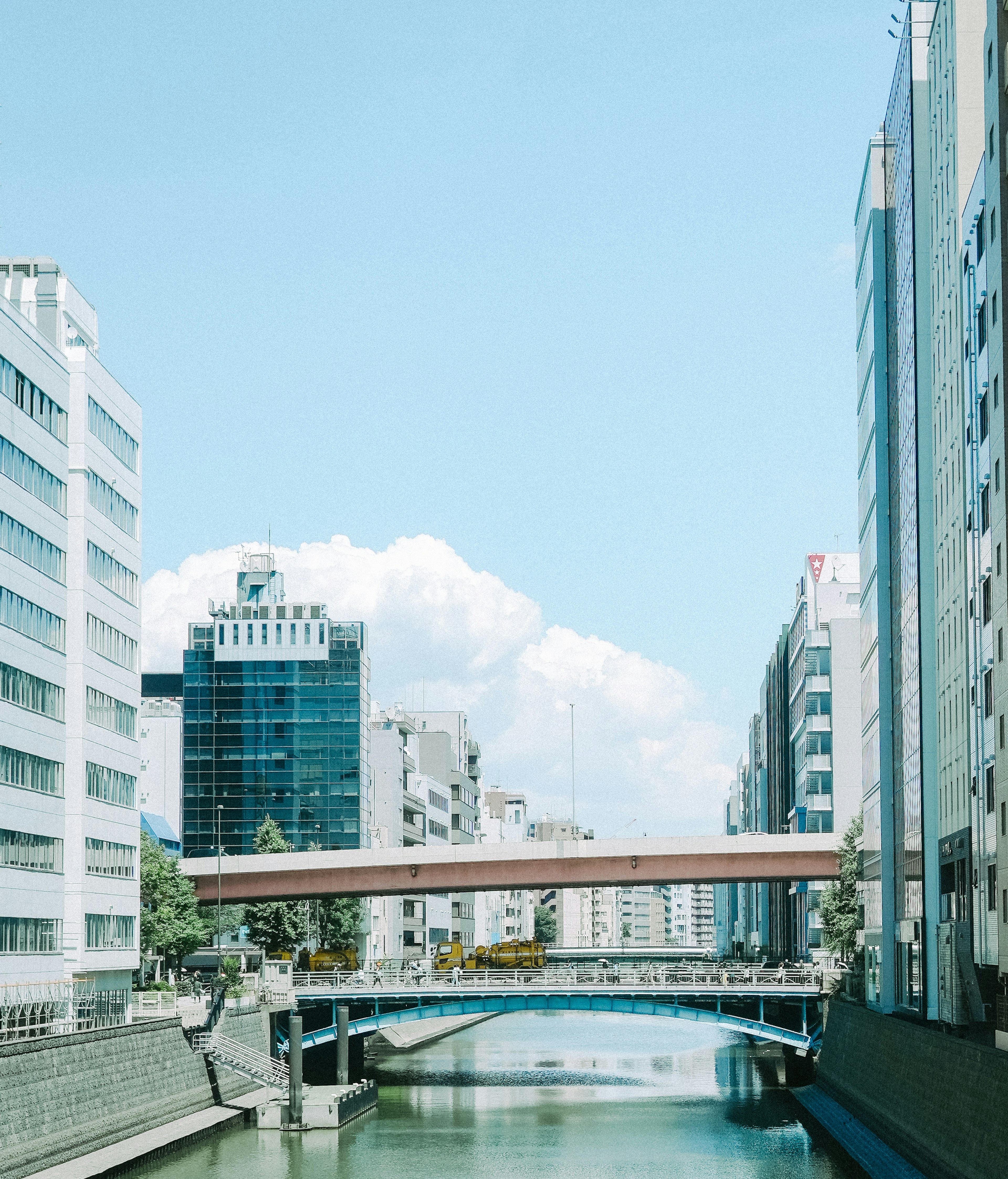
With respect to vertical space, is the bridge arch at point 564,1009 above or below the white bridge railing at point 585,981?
below

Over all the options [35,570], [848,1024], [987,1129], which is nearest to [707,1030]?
[848,1024]

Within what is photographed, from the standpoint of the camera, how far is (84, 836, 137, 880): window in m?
84.6

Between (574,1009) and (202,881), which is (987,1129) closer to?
(574,1009)

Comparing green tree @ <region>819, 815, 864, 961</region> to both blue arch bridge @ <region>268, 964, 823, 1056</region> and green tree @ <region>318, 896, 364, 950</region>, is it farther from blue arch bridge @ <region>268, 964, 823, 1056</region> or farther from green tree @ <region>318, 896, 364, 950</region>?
green tree @ <region>318, 896, 364, 950</region>

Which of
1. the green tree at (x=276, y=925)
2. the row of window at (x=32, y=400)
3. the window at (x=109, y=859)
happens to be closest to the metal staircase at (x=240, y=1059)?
the window at (x=109, y=859)

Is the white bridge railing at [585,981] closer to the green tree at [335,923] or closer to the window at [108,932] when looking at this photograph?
the window at [108,932]

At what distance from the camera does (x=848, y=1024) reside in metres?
86.8

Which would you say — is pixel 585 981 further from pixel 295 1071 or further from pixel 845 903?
pixel 295 1071

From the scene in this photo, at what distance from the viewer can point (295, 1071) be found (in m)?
84.4

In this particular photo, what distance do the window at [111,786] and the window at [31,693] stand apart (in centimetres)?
533

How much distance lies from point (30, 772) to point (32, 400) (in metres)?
15.6

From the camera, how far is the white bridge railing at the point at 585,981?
331ft

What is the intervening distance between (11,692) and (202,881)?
4328 cm

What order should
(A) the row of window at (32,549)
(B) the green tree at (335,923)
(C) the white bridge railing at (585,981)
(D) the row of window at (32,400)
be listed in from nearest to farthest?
(A) the row of window at (32,549) → (D) the row of window at (32,400) → (C) the white bridge railing at (585,981) → (B) the green tree at (335,923)
